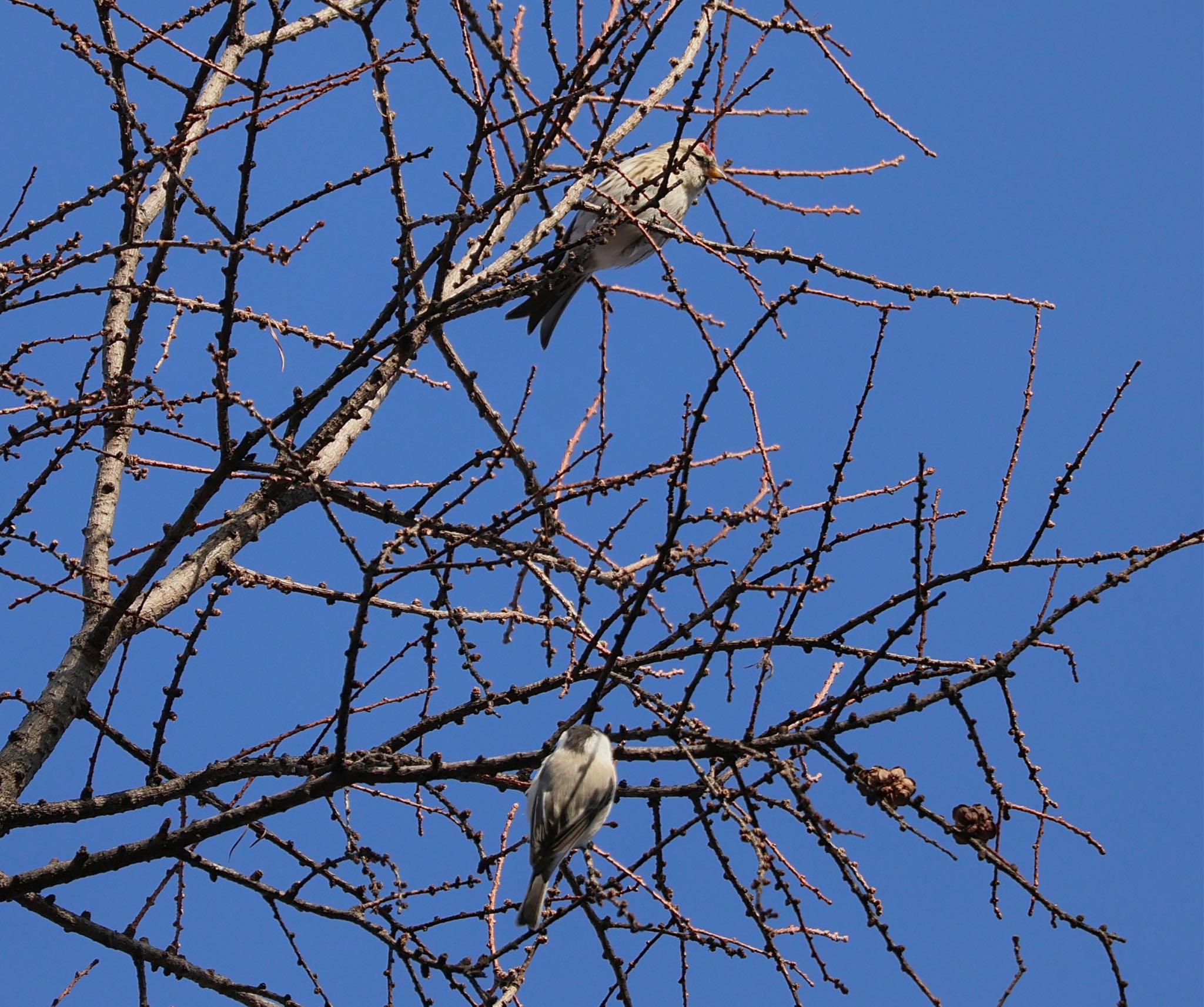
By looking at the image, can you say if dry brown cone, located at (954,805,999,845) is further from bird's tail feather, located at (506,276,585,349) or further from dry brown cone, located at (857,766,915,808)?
bird's tail feather, located at (506,276,585,349)

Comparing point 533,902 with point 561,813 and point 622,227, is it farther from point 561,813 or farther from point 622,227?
point 622,227

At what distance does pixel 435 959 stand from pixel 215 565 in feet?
5.22

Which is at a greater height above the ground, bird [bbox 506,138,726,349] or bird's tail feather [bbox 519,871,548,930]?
bird [bbox 506,138,726,349]

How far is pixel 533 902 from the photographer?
3703 millimetres

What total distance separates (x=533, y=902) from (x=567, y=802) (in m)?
0.33

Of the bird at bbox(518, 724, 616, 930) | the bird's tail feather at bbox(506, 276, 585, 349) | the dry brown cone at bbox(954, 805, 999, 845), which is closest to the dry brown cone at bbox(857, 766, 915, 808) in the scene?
the dry brown cone at bbox(954, 805, 999, 845)

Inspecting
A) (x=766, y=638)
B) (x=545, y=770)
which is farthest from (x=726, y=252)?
(x=545, y=770)

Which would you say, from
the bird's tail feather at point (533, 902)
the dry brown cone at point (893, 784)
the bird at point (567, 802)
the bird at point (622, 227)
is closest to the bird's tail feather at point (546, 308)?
the bird at point (622, 227)

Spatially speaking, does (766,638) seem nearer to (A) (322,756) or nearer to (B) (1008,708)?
(B) (1008,708)

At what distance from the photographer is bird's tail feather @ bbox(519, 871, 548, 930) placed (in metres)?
3.63

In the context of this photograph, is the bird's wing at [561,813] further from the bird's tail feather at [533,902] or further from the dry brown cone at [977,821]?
the dry brown cone at [977,821]

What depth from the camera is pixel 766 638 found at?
2875mm

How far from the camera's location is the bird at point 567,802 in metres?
3.73

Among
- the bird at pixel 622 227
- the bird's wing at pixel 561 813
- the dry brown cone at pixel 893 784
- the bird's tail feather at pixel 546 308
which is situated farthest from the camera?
the bird's tail feather at pixel 546 308
